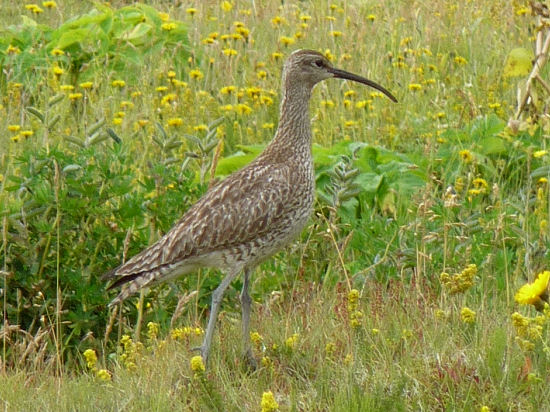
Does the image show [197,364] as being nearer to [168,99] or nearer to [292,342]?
[292,342]

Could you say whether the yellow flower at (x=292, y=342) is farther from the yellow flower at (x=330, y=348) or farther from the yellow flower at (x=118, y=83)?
the yellow flower at (x=118, y=83)

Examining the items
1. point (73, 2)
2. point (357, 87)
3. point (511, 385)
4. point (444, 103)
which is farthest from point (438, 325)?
point (73, 2)

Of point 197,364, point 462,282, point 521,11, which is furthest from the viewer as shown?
point 521,11

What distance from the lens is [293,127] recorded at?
6176 mm

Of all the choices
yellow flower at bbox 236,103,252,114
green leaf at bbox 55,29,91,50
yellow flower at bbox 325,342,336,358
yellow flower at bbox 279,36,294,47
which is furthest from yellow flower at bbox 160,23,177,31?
yellow flower at bbox 325,342,336,358

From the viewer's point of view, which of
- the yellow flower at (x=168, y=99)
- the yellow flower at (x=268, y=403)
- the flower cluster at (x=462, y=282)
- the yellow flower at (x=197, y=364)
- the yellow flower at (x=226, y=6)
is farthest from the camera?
the yellow flower at (x=226, y=6)

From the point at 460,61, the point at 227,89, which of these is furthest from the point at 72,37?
the point at 460,61

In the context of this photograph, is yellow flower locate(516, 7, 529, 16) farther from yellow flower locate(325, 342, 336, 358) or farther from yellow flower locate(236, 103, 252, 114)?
yellow flower locate(325, 342, 336, 358)

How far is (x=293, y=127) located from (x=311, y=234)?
83 cm

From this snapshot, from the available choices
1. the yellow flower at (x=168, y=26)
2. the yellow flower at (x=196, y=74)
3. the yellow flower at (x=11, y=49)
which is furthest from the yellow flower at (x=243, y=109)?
the yellow flower at (x=11, y=49)

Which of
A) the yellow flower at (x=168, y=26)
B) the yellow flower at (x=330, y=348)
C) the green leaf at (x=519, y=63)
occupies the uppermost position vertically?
the green leaf at (x=519, y=63)

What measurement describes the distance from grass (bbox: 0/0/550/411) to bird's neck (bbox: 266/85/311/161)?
363 mm

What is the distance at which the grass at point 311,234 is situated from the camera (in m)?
4.84

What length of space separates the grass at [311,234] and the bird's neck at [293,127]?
36cm
